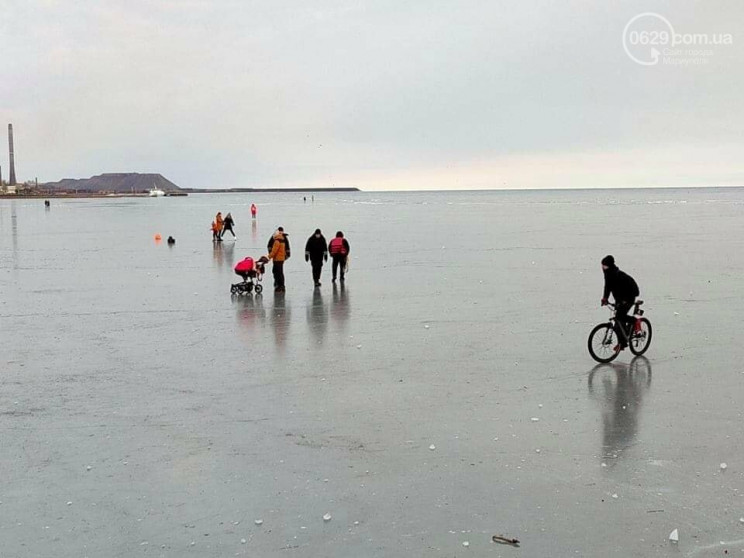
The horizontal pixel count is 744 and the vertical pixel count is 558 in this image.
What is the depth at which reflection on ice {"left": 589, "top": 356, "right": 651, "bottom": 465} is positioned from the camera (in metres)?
8.12

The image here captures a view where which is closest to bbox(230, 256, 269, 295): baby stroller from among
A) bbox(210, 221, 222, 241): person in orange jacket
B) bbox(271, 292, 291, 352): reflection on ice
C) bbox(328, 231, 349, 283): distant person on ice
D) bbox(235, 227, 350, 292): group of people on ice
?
bbox(235, 227, 350, 292): group of people on ice

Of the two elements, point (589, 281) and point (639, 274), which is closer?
point (589, 281)

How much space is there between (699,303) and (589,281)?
13.3 ft

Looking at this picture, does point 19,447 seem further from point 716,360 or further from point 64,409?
point 716,360

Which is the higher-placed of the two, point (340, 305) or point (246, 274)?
point (246, 274)

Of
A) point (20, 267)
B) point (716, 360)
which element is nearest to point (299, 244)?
point (20, 267)

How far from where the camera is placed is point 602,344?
11602 millimetres

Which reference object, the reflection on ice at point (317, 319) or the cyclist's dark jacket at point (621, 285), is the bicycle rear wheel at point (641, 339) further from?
the reflection on ice at point (317, 319)

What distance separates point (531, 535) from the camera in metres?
6.06

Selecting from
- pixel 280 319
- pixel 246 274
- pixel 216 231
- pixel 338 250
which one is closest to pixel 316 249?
pixel 338 250

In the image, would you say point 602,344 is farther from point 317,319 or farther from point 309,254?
point 309,254

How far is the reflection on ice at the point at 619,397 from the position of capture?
8.12 metres

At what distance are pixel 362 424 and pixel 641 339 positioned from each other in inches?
200

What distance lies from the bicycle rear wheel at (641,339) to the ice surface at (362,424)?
0.19 m
